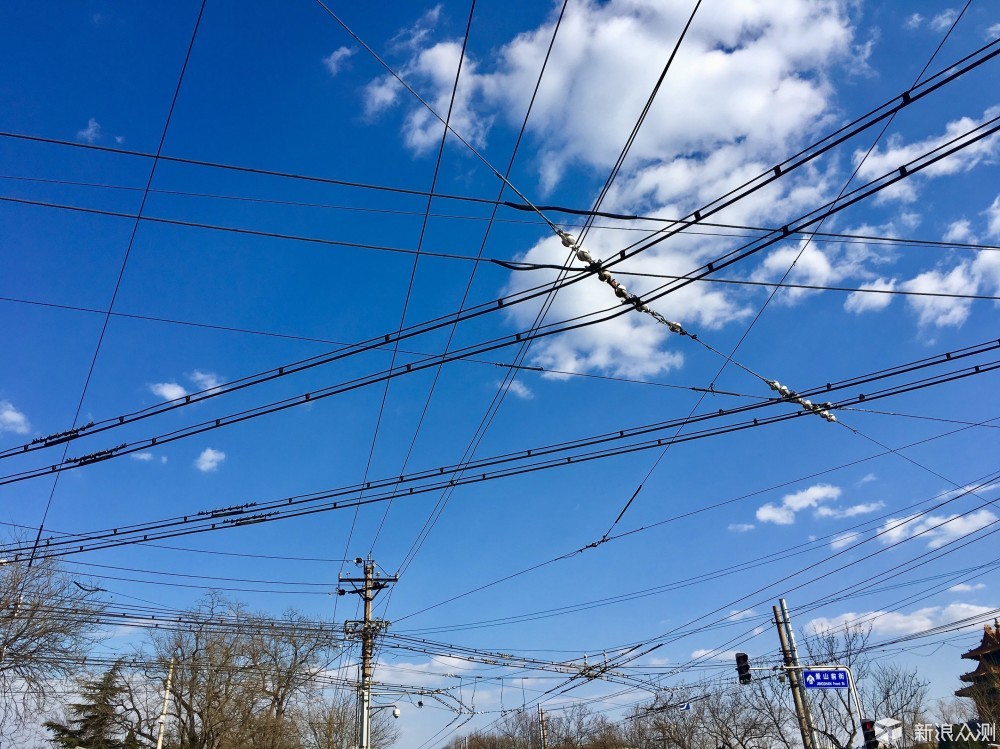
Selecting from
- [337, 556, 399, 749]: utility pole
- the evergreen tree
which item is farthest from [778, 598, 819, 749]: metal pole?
the evergreen tree

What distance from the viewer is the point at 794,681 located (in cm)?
2217

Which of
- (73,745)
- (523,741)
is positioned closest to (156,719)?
(73,745)

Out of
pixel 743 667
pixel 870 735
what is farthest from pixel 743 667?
pixel 870 735

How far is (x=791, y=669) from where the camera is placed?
22000 millimetres

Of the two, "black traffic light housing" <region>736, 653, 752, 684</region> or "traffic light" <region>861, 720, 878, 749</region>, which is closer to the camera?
"traffic light" <region>861, 720, 878, 749</region>

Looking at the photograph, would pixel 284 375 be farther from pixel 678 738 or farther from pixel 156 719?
pixel 678 738

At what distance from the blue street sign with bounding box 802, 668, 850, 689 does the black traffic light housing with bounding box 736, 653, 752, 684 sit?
1.64 metres

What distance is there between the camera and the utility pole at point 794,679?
69.5ft

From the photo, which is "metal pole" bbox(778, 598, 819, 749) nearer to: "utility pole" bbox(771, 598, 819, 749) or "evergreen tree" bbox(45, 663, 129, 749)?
"utility pole" bbox(771, 598, 819, 749)

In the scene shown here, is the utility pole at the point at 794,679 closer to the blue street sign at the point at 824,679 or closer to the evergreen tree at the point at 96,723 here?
the blue street sign at the point at 824,679

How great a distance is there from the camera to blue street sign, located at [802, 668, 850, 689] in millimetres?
20281

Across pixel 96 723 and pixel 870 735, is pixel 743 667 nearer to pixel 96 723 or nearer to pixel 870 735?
pixel 870 735

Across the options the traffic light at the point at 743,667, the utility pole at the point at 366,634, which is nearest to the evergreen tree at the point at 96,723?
the utility pole at the point at 366,634

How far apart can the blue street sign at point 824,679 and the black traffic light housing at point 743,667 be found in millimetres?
1643
